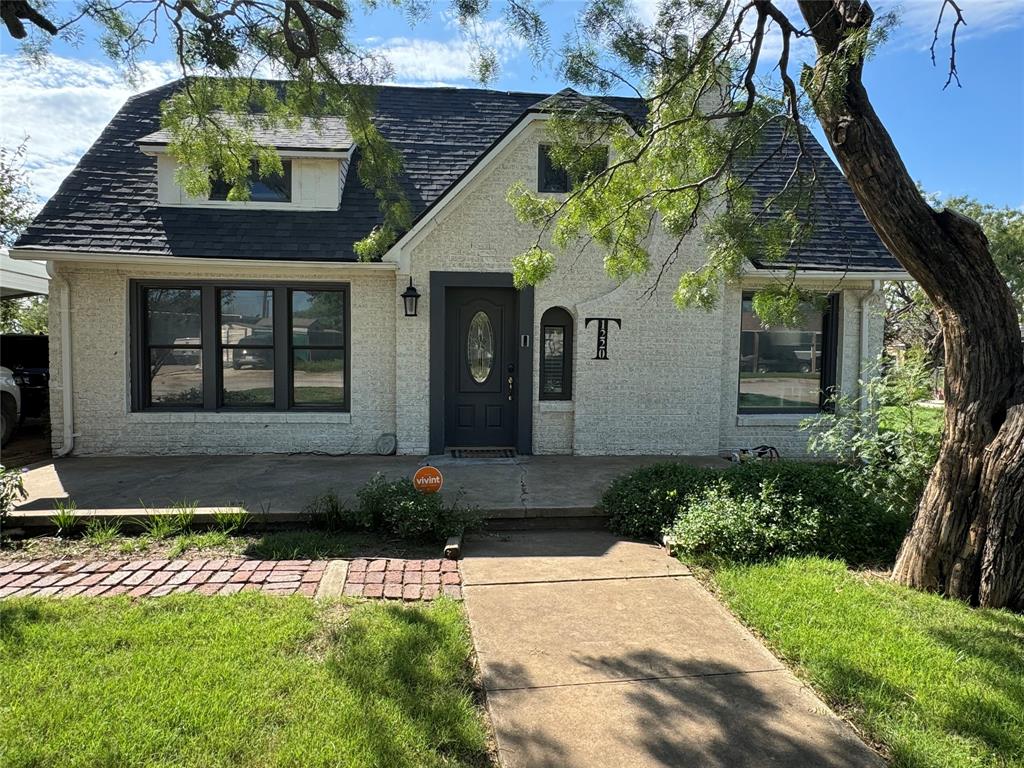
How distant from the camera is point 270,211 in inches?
372

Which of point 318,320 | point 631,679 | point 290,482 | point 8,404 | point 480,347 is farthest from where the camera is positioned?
point 8,404

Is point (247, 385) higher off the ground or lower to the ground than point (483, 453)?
higher

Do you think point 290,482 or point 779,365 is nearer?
point 290,482

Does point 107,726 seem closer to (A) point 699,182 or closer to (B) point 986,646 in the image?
(B) point 986,646

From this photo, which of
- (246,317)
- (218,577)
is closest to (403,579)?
(218,577)

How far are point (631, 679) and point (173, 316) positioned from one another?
8.35 metres

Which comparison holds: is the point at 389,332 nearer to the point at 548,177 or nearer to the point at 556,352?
the point at 556,352

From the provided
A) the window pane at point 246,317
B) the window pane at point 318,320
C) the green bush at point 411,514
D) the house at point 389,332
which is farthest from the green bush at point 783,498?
the window pane at point 246,317

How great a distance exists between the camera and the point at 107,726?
277 cm

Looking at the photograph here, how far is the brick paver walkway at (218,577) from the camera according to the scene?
4.40m

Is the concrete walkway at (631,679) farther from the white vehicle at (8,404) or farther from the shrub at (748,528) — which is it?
the white vehicle at (8,404)

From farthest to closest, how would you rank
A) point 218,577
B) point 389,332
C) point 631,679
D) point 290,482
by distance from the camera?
1. point 389,332
2. point 290,482
3. point 218,577
4. point 631,679

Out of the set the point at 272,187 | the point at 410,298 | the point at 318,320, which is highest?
the point at 272,187

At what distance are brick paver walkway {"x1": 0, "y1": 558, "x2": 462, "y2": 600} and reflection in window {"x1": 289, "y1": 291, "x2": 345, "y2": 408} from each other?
4.44 m
